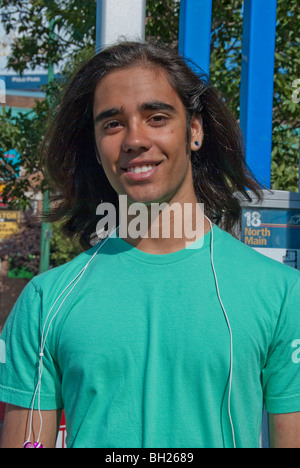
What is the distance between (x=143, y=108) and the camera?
5.00 feet

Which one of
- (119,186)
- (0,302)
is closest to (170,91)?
(119,186)

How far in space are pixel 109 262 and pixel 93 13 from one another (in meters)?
3.59

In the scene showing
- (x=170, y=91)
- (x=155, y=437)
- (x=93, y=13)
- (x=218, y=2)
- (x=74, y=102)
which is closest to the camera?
(x=155, y=437)

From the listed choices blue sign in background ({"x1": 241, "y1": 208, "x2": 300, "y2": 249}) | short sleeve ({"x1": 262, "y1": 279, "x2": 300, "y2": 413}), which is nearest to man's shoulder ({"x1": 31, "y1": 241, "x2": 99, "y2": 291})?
short sleeve ({"x1": 262, "y1": 279, "x2": 300, "y2": 413})

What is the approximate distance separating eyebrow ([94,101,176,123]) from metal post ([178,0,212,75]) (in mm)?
1142

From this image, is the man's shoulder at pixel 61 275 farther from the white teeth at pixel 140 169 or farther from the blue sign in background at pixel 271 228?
the blue sign in background at pixel 271 228

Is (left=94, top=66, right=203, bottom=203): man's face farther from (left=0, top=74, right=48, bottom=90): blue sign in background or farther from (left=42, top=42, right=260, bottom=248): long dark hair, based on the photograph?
(left=0, top=74, right=48, bottom=90): blue sign in background

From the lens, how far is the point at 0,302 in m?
13.7

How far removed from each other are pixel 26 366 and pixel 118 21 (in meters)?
1.42

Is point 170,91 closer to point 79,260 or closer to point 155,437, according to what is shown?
point 79,260

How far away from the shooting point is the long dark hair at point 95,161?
1.85 metres

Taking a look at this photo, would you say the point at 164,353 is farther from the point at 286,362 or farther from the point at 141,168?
the point at 141,168

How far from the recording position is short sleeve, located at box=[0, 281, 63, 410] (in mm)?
1456

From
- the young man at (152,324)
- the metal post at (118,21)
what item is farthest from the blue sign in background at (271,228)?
the young man at (152,324)
